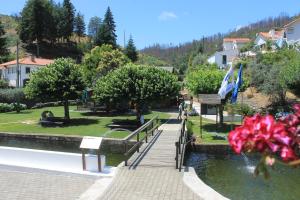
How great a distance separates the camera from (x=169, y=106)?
52531 millimetres

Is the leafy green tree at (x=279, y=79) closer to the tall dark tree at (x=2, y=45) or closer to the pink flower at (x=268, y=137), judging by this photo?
the pink flower at (x=268, y=137)

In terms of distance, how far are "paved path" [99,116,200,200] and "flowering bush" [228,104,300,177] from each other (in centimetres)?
946

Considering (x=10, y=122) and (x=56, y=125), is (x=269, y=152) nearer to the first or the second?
(x=56, y=125)

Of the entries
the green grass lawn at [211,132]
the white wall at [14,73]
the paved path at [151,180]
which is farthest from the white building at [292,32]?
the paved path at [151,180]

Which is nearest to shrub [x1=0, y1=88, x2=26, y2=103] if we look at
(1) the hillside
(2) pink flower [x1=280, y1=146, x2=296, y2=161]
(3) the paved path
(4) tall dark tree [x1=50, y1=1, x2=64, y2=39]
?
(3) the paved path

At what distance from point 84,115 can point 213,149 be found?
19.2 meters

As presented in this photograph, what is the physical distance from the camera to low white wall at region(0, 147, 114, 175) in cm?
1561

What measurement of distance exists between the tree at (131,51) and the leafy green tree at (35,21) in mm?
19276

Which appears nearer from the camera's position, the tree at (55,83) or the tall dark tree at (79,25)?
the tree at (55,83)

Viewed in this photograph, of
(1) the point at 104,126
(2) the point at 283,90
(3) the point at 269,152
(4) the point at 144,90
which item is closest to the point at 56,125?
(1) the point at 104,126

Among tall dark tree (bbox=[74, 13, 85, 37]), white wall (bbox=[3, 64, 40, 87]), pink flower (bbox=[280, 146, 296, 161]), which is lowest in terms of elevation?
pink flower (bbox=[280, 146, 296, 161])

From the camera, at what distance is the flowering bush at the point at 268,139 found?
3398 millimetres

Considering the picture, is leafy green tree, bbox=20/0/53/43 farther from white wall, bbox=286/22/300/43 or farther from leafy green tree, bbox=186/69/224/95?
leafy green tree, bbox=186/69/224/95

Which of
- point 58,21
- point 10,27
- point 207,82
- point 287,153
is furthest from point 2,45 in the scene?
point 287,153
